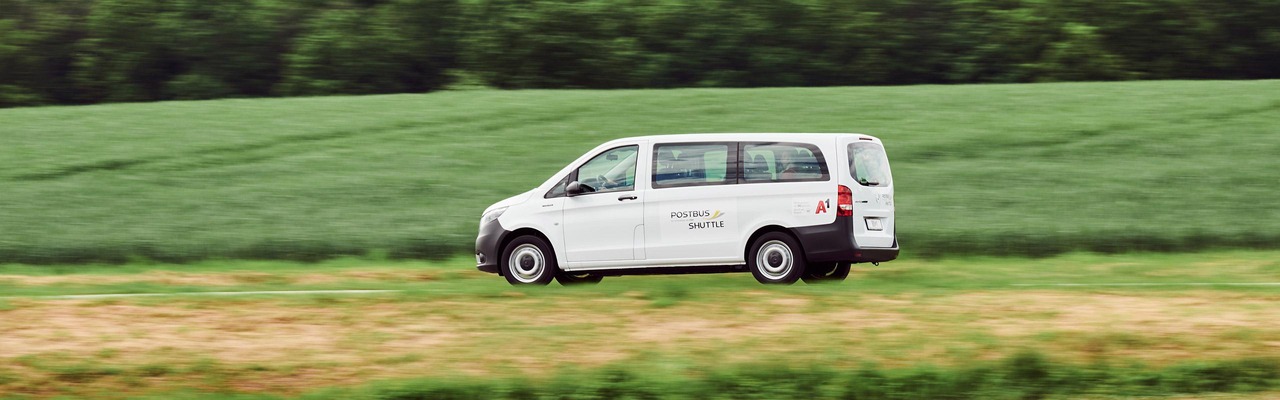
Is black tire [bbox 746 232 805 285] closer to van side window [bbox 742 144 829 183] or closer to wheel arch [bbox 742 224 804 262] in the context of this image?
wheel arch [bbox 742 224 804 262]

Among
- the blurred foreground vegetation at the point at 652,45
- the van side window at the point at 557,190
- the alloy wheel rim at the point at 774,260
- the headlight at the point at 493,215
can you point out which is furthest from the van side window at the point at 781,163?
the blurred foreground vegetation at the point at 652,45

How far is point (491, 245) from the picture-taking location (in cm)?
1386

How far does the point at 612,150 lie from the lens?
535 inches

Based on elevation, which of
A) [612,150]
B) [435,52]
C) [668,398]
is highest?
[435,52]

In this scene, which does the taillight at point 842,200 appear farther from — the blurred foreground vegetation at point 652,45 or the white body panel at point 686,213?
the blurred foreground vegetation at point 652,45

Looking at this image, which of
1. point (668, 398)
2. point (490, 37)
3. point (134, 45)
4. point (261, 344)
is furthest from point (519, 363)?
point (134, 45)

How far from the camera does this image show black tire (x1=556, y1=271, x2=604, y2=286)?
14070 mm

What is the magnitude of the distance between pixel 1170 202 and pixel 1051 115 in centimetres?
672

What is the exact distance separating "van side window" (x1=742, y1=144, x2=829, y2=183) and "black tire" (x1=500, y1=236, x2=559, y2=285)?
6.89 feet

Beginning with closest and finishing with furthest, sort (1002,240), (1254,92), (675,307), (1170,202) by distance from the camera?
(675,307)
(1002,240)
(1170,202)
(1254,92)

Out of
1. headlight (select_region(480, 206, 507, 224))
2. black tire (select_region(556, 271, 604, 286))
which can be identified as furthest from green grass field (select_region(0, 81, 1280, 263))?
headlight (select_region(480, 206, 507, 224))

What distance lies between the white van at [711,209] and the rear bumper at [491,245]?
16 millimetres

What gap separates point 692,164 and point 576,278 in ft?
6.61

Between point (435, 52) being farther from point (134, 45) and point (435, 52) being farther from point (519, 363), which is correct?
point (519, 363)
